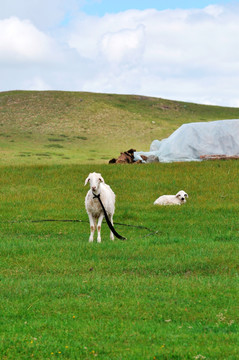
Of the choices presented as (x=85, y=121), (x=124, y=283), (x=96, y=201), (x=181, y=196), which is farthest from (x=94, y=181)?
(x=85, y=121)

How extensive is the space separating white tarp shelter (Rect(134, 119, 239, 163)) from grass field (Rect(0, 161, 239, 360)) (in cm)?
1078

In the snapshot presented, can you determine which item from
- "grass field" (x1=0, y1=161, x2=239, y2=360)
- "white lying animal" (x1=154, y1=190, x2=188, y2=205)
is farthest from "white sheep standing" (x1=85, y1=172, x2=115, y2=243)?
"white lying animal" (x1=154, y1=190, x2=188, y2=205)

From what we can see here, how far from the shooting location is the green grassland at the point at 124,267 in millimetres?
7492

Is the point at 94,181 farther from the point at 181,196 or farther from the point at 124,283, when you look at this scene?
the point at 181,196

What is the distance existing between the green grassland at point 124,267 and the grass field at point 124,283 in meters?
0.03

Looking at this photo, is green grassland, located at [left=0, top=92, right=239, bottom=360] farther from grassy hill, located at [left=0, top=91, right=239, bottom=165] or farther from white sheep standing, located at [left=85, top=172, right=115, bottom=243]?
grassy hill, located at [left=0, top=91, right=239, bottom=165]

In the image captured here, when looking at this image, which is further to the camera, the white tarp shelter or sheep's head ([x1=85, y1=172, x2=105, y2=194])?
the white tarp shelter

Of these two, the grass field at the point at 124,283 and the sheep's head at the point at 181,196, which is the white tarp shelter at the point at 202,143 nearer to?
the grass field at the point at 124,283

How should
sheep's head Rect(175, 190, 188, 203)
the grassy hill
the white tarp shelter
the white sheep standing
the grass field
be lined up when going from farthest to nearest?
the grassy hill, the white tarp shelter, sheep's head Rect(175, 190, 188, 203), the white sheep standing, the grass field

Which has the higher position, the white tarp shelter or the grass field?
the white tarp shelter

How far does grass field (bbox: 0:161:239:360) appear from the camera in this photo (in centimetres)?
739

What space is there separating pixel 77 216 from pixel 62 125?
55280 mm

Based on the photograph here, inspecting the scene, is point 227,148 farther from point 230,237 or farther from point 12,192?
point 230,237

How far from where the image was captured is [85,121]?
76688 mm
